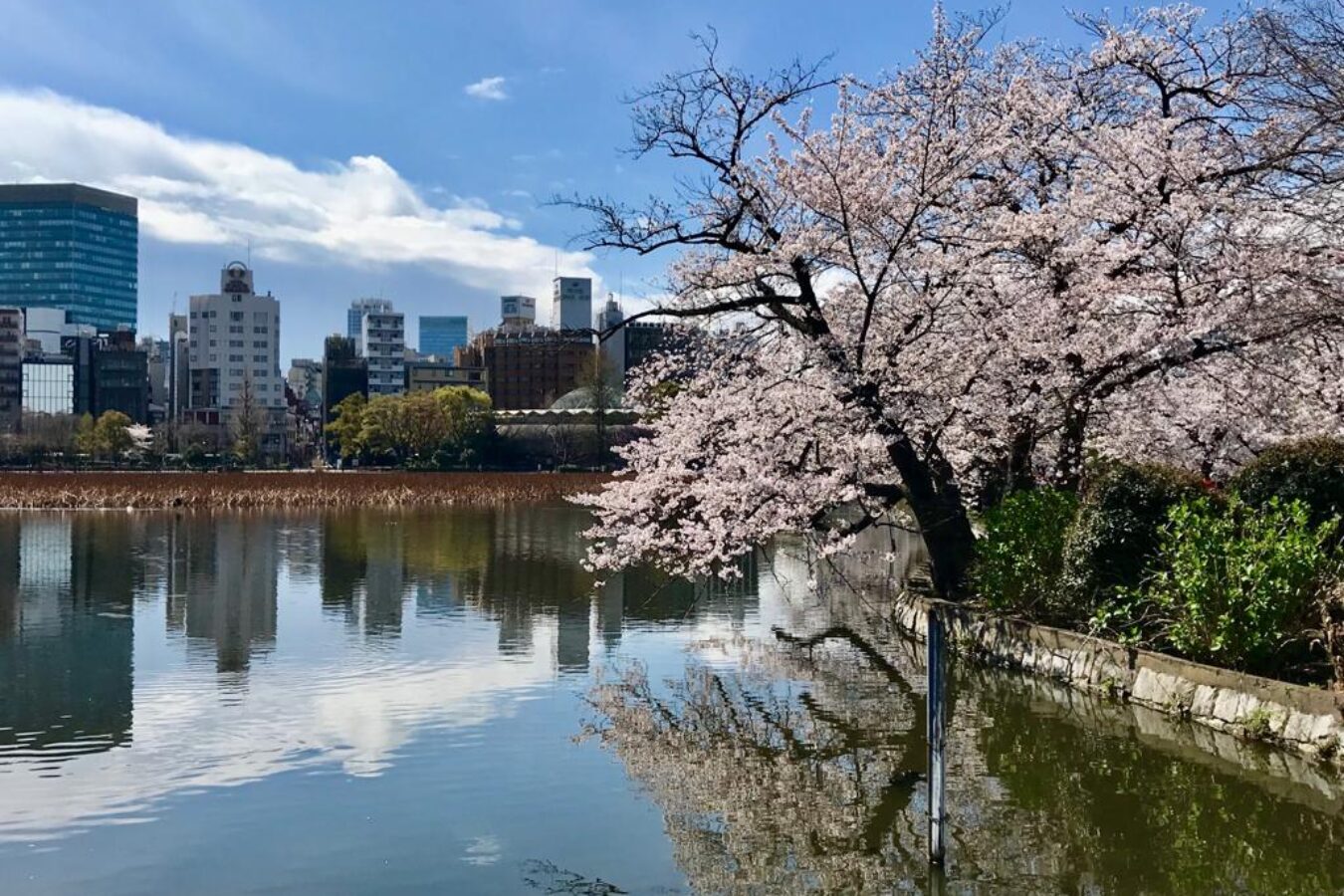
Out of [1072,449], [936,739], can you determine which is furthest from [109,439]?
[936,739]

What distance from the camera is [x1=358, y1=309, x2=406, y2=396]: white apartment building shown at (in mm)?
118625

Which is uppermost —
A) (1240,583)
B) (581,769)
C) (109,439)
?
(1240,583)

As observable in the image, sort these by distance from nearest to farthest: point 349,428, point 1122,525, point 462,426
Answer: point 1122,525 < point 462,426 < point 349,428

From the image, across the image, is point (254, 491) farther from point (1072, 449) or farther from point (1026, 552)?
point (1026, 552)

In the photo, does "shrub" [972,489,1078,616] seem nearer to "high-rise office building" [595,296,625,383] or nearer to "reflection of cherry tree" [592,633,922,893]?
"reflection of cherry tree" [592,633,922,893]

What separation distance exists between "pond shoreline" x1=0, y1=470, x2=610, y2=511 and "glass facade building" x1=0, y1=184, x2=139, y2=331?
149 metres

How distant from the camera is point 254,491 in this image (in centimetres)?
4144

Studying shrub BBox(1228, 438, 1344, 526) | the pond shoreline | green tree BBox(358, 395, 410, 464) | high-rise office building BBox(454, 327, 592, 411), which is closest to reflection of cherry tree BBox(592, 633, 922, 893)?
shrub BBox(1228, 438, 1344, 526)

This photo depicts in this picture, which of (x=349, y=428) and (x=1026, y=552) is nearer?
(x=1026, y=552)

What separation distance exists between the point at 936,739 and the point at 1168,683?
13.6 ft

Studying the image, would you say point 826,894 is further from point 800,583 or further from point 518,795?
point 800,583

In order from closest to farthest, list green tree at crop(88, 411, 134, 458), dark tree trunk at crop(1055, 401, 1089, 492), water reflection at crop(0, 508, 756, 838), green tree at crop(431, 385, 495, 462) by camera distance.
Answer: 1. water reflection at crop(0, 508, 756, 838)
2. dark tree trunk at crop(1055, 401, 1089, 492)
3. green tree at crop(431, 385, 495, 462)
4. green tree at crop(88, 411, 134, 458)

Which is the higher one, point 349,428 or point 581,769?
point 349,428

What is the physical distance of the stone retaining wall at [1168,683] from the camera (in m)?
7.62
